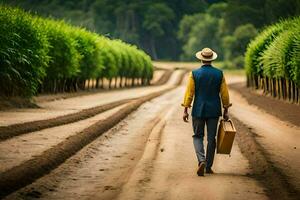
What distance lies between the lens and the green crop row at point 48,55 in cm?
2714

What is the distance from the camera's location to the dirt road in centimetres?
1024

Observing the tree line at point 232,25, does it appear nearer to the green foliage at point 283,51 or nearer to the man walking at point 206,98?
the green foliage at point 283,51

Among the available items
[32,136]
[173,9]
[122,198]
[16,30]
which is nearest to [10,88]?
[16,30]

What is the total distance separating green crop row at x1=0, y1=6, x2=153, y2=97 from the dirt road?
28.3ft

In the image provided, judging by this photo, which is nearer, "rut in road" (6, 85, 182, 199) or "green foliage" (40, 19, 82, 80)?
"rut in road" (6, 85, 182, 199)

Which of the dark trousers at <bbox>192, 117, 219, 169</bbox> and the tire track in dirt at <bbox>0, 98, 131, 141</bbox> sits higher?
the dark trousers at <bbox>192, 117, 219, 169</bbox>

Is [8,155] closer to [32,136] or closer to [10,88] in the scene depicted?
[32,136]

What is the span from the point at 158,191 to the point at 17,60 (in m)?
17.8

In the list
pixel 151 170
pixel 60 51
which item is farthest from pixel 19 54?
pixel 151 170

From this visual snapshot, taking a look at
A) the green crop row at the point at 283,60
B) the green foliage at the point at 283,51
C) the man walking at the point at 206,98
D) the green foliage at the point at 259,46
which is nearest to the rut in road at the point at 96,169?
the man walking at the point at 206,98

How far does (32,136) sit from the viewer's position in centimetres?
1612

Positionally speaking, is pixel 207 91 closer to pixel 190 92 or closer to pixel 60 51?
pixel 190 92

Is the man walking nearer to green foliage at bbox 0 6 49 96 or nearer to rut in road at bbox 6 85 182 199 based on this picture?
rut in road at bbox 6 85 182 199

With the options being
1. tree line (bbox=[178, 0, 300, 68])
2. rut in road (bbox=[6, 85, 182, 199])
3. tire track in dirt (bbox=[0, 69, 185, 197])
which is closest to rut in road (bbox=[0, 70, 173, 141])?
tire track in dirt (bbox=[0, 69, 185, 197])
